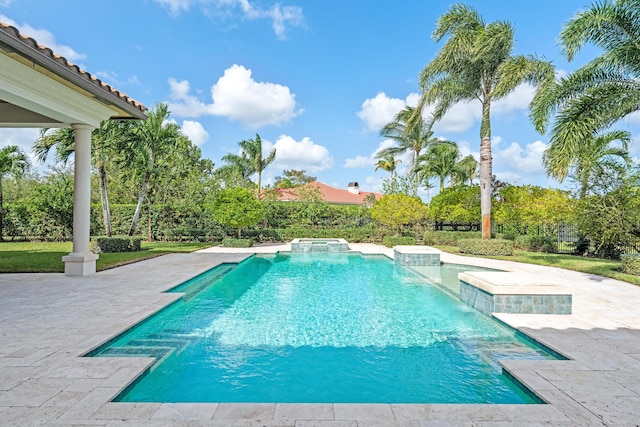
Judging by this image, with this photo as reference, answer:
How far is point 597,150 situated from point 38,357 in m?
19.8

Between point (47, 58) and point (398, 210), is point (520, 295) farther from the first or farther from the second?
point (398, 210)

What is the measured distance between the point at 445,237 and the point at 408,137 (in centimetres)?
963

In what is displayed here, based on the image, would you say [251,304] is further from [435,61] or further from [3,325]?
[435,61]

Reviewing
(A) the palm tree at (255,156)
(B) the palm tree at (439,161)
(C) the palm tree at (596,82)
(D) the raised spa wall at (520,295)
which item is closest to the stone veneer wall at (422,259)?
(C) the palm tree at (596,82)

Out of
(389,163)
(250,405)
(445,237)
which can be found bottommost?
(250,405)

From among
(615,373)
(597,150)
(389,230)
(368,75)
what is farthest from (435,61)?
(615,373)

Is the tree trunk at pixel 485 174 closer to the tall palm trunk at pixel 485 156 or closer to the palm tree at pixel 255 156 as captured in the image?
the tall palm trunk at pixel 485 156

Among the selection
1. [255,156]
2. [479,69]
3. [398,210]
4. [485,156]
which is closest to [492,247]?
[485,156]

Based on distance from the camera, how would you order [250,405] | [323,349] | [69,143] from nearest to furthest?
[250,405] < [323,349] < [69,143]

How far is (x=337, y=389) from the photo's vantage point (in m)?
3.88

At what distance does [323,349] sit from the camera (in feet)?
16.6

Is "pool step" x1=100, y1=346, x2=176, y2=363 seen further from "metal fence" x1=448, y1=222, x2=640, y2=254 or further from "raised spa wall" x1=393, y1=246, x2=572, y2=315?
"metal fence" x1=448, y1=222, x2=640, y2=254

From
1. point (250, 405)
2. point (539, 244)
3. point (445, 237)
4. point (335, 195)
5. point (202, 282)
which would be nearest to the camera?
point (250, 405)

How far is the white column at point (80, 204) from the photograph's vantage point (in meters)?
9.39
